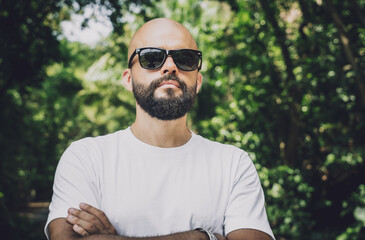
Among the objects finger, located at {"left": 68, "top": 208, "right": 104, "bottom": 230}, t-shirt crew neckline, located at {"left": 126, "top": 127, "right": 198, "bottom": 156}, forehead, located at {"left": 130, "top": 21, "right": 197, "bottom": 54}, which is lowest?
finger, located at {"left": 68, "top": 208, "right": 104, "bottom": 230}

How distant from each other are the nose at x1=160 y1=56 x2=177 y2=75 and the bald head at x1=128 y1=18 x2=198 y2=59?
11cm

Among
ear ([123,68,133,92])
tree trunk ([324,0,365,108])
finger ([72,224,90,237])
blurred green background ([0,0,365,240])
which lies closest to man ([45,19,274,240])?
finger ([72,224,90,237])

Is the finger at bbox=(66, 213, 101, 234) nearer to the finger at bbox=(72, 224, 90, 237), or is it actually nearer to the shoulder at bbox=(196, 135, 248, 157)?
the finger at bbox=(72, 224, 90, 237)

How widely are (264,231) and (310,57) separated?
4441 mm

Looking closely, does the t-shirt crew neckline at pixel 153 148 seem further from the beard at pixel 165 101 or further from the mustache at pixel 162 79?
the mustache at pixel 162 79

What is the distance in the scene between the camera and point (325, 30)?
5.24 meters

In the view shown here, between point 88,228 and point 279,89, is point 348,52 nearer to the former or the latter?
point 279,89

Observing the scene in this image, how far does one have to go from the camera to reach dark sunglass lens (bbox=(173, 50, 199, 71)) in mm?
2125

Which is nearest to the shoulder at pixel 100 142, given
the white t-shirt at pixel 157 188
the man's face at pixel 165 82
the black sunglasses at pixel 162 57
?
the white t-shirt at pixel 157 188

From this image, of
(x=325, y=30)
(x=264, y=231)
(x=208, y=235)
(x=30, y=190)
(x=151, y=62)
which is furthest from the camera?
(x=30, y=190)

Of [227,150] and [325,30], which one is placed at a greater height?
[325,30]

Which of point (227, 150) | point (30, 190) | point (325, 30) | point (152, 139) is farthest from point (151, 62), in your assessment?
point (30, 190)

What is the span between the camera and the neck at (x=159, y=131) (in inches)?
83.1

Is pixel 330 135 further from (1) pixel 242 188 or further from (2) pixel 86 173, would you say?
(2) pixel 86 173
